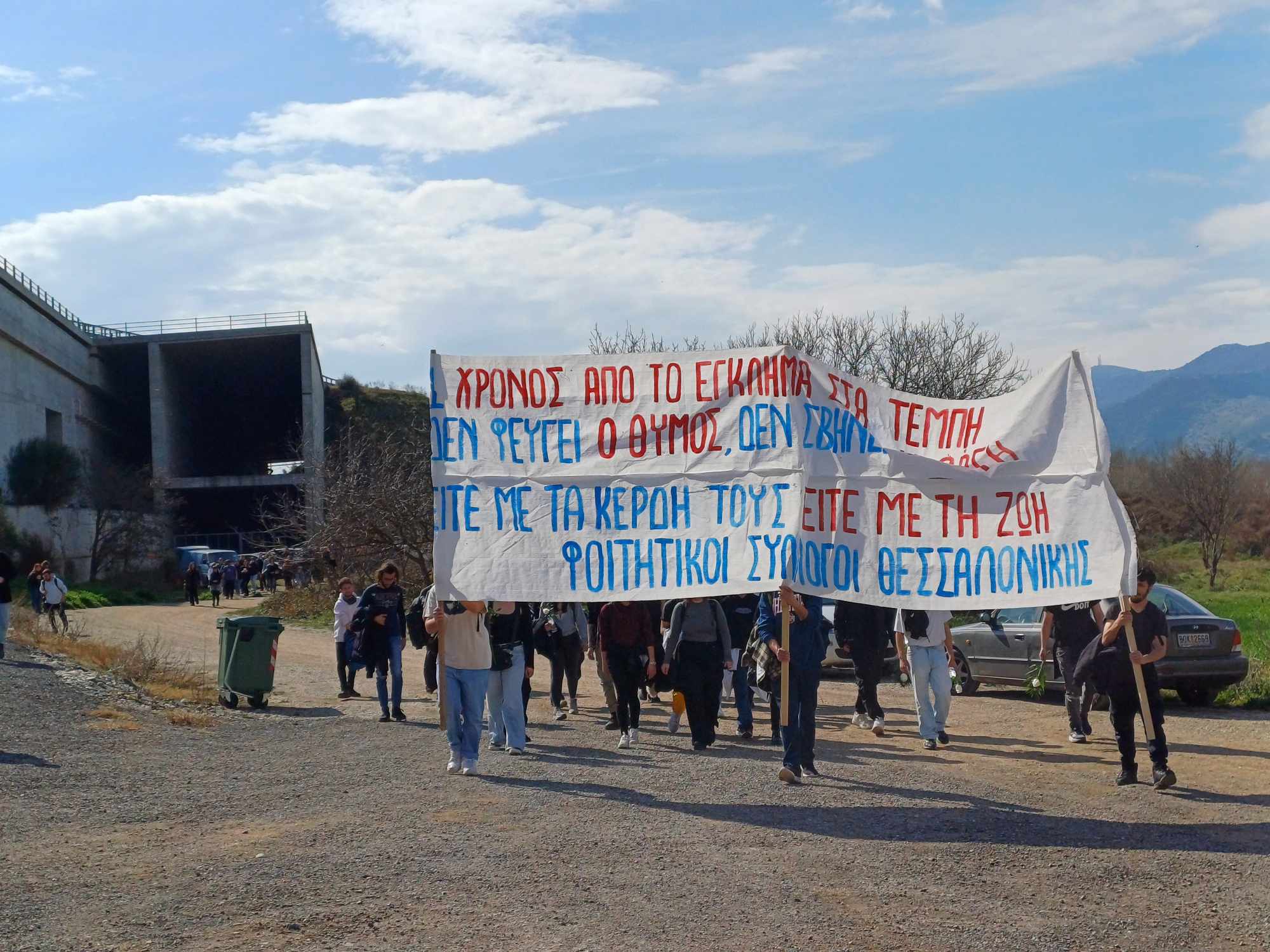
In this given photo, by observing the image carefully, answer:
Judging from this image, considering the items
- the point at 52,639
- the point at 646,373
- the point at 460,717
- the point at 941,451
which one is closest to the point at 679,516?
the point at 646,373

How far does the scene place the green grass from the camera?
15109mm

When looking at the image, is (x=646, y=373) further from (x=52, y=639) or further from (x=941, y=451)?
(x=52, y=639)

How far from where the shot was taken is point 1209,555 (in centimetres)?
5131

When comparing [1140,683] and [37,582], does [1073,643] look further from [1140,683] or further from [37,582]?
[37,582]

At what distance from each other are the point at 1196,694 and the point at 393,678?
30.7ft

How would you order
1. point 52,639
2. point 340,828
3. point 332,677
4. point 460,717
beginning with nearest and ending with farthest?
point 340,828, point 460,717, point 332,677, point 52,639

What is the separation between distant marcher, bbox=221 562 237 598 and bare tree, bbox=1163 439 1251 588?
3658cm

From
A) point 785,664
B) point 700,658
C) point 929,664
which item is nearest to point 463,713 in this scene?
point 700,658

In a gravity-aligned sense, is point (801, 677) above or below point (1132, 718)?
above

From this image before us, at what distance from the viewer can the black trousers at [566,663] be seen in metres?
14.8

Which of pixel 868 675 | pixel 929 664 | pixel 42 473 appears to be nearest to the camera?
pixel 929 664

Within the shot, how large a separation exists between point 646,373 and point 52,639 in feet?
56.5

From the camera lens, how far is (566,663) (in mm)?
15008

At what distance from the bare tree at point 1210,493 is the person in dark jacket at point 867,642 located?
1484 inches
